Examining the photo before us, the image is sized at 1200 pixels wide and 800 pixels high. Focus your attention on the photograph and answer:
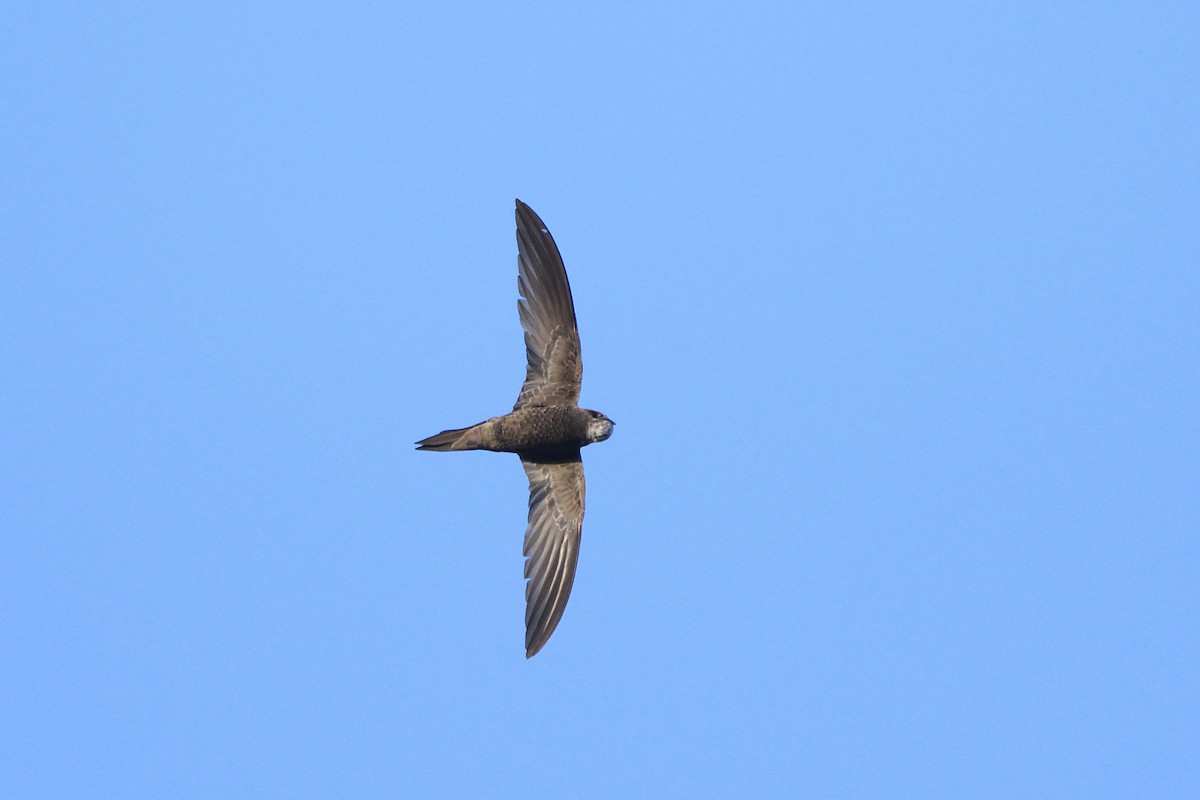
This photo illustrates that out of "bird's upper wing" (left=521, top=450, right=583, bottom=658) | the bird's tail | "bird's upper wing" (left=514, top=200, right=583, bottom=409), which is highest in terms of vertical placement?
"bird's upper wing" (left=514, top=200, right=583, bottom=409)

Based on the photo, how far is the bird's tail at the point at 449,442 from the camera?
9.66m

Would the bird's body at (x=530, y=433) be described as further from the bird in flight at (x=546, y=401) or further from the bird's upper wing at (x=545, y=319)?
the bird's upper wing at (x=545, y=319)

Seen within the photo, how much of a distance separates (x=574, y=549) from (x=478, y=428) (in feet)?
4.56

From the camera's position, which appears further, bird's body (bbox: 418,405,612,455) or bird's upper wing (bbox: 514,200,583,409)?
bird's upper wing (bbox: 514,200,583,409)

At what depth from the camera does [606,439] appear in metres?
10.0

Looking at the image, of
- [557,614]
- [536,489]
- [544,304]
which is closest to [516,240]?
[544,304]

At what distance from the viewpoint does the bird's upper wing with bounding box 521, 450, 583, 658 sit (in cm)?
991

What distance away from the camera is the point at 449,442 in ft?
31.8

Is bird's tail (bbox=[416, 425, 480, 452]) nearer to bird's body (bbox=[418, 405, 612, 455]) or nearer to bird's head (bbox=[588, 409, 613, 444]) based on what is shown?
bird's body (bbox=[418, 405, 612, 455])

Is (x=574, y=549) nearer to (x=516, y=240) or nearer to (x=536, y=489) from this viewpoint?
(x=536, y=489)

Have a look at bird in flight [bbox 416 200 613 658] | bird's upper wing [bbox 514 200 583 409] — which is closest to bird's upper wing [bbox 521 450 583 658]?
bird in flight [bbox 416 200 613 658]

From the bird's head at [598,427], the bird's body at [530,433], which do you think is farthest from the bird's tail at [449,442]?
the bird's head at [598,427]

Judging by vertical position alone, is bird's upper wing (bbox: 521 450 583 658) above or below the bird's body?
below

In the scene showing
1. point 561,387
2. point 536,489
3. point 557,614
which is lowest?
point 557,614
